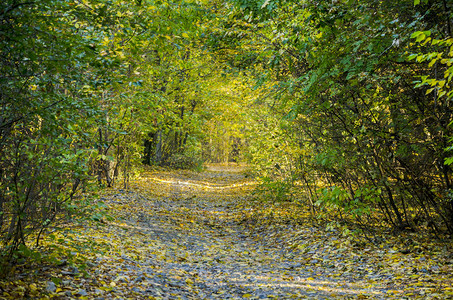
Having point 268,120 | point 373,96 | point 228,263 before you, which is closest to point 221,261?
point 228,263

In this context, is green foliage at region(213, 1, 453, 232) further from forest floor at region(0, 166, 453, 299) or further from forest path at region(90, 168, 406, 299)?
forest path at region(90, 168, 406, 299)

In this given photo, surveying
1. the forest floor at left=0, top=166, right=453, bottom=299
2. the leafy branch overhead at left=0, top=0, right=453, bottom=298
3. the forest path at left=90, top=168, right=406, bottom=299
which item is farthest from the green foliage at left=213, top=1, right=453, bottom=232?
the forest path at left=90, top=168, right=406, bottom=299

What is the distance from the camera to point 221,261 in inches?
258

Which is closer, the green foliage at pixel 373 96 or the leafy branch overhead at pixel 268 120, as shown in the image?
the leafy branch overhead at pixel 268 120

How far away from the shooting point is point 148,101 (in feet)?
32.8

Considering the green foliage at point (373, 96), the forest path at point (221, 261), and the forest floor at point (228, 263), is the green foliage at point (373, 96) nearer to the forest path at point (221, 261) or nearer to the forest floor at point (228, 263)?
the forest floor at point (228, 263)

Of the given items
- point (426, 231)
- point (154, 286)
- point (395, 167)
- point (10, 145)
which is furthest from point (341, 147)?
point (10, 145)

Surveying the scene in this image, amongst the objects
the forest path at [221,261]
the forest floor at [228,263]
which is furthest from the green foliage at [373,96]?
the forest path at [221,261]

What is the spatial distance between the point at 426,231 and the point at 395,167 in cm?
139

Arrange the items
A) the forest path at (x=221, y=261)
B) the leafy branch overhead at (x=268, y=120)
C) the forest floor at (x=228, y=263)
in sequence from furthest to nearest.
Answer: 1. the forest path at (x=221, y=261)
2. the forest floor at (x=228, y=263)
3. the leafy branch overhead at (x=268, y=120)

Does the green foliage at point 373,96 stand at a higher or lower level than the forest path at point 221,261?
higher

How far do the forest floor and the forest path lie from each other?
0.05 feet

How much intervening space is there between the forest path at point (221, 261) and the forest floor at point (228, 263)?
0.05 ft

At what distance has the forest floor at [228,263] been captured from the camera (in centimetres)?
417
